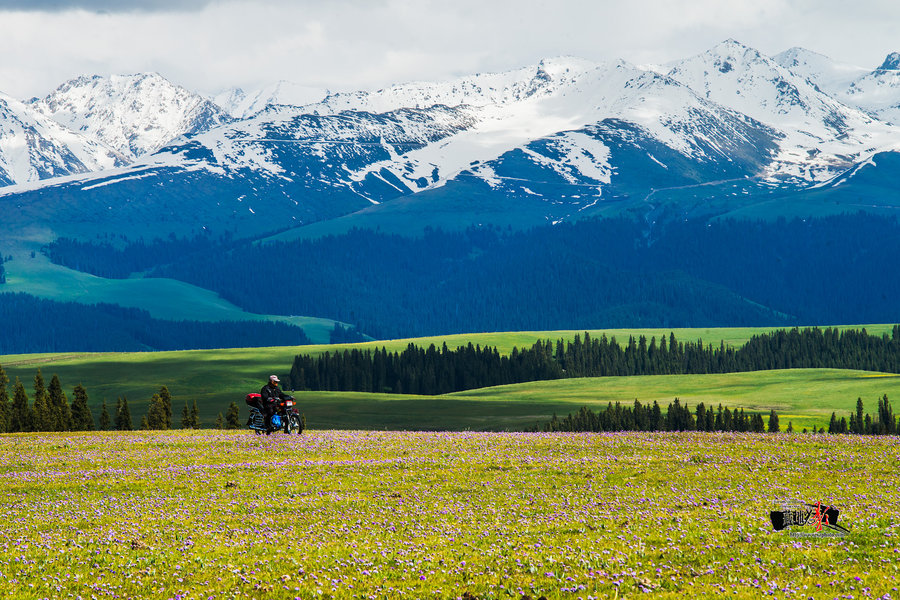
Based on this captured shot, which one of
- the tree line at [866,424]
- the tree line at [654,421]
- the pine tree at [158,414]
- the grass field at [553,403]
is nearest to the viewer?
the pine tree at [158,414]

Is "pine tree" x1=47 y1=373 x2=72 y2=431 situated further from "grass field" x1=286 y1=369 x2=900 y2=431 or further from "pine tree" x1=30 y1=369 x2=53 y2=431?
"grass field" x1=286 y1=369 x2=900 y2=431

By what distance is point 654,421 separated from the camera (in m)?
133

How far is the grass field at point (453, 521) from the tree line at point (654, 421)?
66876mm

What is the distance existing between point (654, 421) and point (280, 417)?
275 feet

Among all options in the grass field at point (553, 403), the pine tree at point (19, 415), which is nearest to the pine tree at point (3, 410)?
the pine tree at point (19, 415)

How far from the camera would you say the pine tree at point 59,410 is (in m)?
108

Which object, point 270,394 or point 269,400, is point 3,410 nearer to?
point 269,400

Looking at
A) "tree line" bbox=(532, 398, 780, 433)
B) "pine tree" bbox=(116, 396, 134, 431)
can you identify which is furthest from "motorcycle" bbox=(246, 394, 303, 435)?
"tree line" bbox=(532, 398, 780, 433)

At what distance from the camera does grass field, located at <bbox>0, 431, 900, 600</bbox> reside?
20.9m

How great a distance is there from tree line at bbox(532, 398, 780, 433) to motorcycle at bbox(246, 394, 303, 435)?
6092 centimetres

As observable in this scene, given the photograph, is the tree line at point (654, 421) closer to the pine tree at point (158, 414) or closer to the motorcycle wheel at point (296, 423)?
the pine tree at point (158, 414)

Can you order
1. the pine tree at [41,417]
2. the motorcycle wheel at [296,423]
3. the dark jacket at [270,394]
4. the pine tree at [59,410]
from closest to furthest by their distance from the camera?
the dark jacket at [270,394] → the motorcycle wheel at [296,423] → the pine tree at [41,417] → the pine tree at [59,410]

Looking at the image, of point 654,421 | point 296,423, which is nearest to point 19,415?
point 296,423

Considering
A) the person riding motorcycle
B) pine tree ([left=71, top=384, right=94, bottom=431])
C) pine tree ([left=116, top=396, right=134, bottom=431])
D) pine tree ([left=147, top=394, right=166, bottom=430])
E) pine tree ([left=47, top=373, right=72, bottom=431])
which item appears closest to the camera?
the person riding motorcycle
